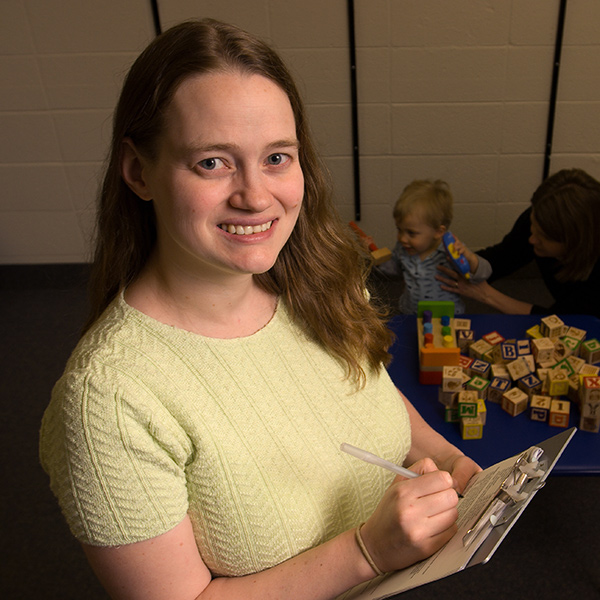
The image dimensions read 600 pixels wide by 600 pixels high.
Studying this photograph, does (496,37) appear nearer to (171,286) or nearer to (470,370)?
(470,370)

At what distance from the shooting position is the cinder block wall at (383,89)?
300 cm

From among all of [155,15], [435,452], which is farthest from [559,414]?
[155,15]

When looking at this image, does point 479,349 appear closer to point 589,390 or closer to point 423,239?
point 589,390

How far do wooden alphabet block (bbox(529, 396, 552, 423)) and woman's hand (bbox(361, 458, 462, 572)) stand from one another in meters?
0.90

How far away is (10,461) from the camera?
2.52 meters

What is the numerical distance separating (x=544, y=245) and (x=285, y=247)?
1.71 m

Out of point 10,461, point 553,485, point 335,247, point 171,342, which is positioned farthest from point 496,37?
point 10,461

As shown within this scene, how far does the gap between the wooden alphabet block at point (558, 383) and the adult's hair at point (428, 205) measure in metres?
1.09

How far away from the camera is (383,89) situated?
3174 mm

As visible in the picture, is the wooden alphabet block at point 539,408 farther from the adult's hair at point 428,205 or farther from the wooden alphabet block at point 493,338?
the adult's hair at point 428,205

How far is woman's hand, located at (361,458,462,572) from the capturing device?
32.9 inches

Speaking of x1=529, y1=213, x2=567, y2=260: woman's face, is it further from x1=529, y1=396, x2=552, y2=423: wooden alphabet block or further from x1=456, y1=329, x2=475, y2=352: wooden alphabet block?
x1=529, y1=396, x2=552, y2=423: wooden alphabet block

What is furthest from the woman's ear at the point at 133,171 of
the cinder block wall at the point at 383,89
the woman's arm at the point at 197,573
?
the cinder block wall at the point at 383,89

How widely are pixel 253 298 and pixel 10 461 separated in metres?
1.96
